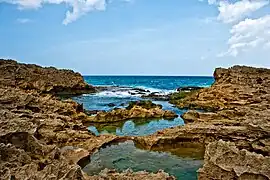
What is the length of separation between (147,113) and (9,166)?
27.0m

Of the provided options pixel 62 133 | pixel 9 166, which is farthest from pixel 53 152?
pixel 62 133

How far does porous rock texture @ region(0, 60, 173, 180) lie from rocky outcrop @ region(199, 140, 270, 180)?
6.36 feet

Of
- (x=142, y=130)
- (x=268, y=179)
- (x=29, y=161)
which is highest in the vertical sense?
(x=29, y=161)

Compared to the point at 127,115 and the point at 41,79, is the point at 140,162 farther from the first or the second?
the point at 41,79

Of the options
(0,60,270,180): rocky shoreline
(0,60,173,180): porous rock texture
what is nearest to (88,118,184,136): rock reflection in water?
(0,60,270,180): rocky shoreline

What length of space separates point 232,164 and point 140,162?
8203 millimetres

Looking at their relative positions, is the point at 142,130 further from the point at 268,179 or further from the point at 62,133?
the point at 268,179

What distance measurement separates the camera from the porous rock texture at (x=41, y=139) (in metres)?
8.78

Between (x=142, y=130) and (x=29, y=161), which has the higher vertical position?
(x=29, y=161)

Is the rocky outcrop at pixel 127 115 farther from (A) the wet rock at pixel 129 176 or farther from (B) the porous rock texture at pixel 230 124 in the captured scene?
(A) the wet rock at pixel 129 176

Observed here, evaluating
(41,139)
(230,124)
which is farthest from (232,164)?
(230,124)

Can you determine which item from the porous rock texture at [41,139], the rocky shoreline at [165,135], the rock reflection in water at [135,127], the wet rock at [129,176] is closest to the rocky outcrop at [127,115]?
the rock reflection in water at [135,127]

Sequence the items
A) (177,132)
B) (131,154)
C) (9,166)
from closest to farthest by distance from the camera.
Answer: (9,166)
(131,154)
(177,132)

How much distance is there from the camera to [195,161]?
63.5 ft
